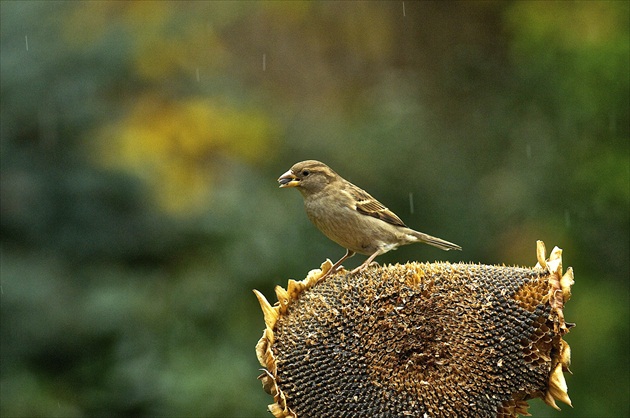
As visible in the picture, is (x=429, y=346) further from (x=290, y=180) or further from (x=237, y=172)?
(x=237, y=172)

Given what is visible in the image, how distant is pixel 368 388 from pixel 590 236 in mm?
6258

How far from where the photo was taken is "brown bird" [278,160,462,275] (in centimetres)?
498

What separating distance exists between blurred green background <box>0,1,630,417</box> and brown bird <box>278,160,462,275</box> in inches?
86.1

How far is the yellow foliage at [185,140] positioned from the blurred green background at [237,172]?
29mm

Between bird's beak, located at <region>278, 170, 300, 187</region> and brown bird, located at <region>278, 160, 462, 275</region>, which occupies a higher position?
bird's beak, located at <region>278, 170, 300, 187</region>

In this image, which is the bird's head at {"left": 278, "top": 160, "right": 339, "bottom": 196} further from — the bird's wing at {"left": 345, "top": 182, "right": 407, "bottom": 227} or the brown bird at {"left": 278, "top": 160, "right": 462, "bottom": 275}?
the bird's wing at {"left": 345, "top": 182, "right": 407, "bottom": 227}

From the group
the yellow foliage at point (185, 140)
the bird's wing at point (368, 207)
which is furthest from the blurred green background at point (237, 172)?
the bird's wing at point (368, 207)

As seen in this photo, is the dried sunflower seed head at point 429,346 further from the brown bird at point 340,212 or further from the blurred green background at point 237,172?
the blurred green background at point 237,172

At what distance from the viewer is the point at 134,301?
6.92m

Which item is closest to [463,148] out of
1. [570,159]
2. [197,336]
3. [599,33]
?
[570,159]

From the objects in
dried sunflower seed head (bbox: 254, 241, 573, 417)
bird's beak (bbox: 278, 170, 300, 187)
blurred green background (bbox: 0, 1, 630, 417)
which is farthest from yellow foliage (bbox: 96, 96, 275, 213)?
dried sunflower seed head (bbox: 254, 241, 573, 417)

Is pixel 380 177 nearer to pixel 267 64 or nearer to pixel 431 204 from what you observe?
pixel 431 204

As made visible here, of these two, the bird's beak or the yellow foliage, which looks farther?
the yellow foliage

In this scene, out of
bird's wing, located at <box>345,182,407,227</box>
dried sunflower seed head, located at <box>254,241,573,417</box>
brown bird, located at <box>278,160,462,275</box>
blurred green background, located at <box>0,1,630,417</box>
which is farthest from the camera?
blurred green background, located at <box>0,1,630,417</box>
